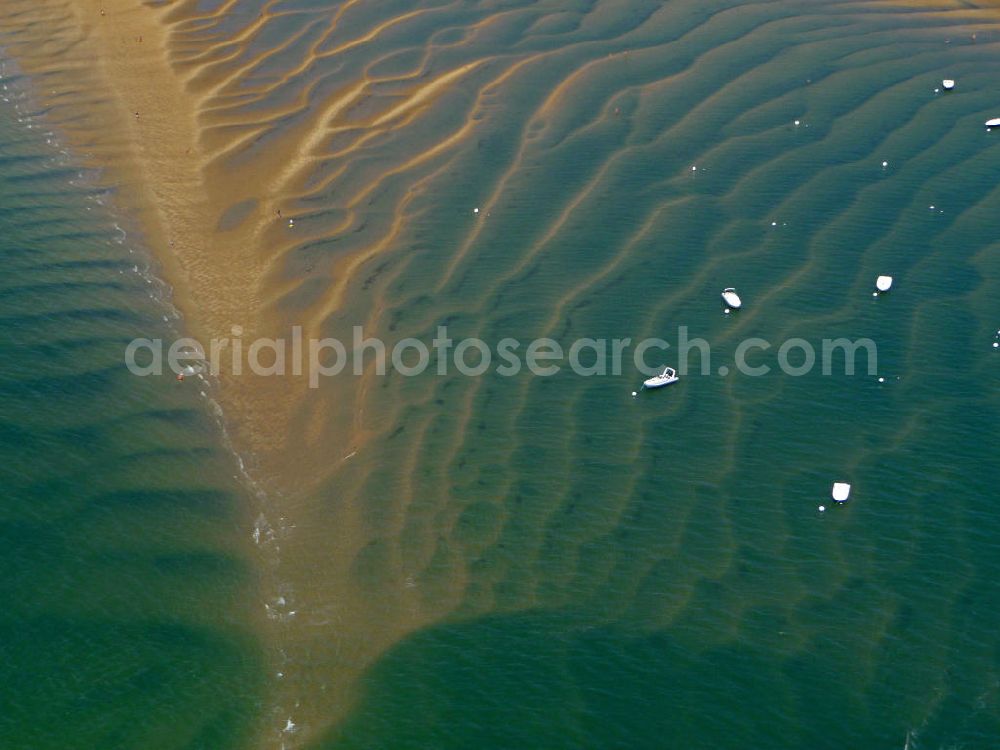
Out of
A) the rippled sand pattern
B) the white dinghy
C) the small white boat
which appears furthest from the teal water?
the white dinghy

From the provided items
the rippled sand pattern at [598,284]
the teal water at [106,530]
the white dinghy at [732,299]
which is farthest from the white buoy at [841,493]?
the teal water at [106,530]

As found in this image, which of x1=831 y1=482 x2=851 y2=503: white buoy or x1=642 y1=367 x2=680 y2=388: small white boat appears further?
x1=642 y1=367 x2=680 y2=388: small white boat

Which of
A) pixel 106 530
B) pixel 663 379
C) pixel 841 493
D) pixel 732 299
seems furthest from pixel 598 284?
pixel 106 530

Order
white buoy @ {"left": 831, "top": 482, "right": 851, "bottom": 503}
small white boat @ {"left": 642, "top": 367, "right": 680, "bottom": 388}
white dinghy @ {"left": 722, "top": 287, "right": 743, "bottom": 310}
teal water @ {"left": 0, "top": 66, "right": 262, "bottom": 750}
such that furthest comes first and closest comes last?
white dinghy @ {"left": 722, "top": 287, "right": 743, "bottom": 310}
small white boat @ {"left": 642, "top": 367, "right": 680, "bottom": 388}
white buoy @ {"left": 831, "top": 482, "right": 851, "bottom": 503}
teal water @ {"left": 0, "top": 66, "right": 262, "bottom": 750}

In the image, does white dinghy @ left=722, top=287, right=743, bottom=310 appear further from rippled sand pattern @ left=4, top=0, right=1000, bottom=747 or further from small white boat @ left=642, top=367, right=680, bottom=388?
small white boat @ left=642, top=367, right=680, bottom=388

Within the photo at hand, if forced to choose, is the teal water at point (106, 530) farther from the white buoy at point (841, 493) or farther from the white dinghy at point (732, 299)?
the white dinghy at point (732, 299)
